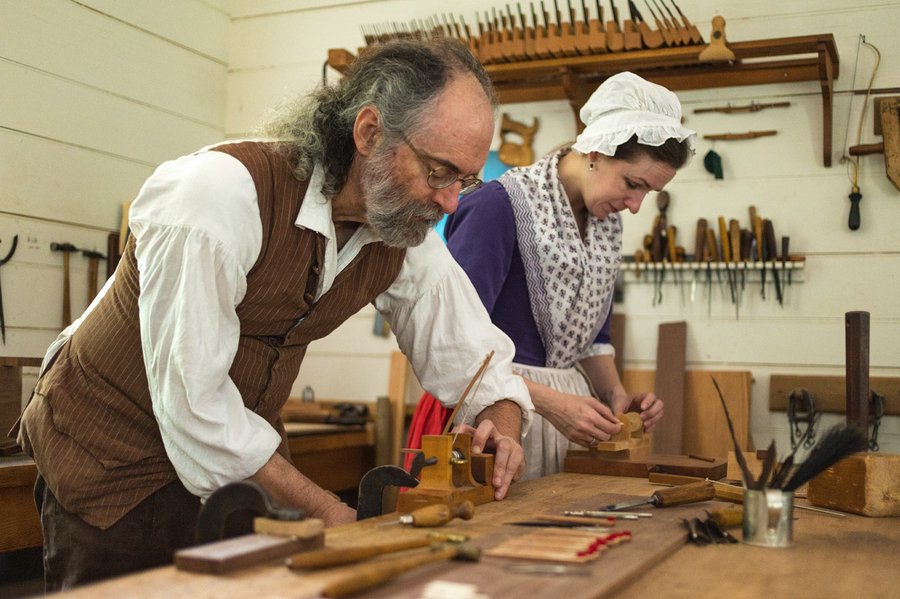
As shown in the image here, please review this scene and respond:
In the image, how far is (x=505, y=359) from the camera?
7.15 feet

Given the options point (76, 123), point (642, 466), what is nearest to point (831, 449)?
point (642, 466)

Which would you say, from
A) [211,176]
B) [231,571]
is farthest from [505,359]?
[231,571]

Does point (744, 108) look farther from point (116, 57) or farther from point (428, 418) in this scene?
point (116, 57)

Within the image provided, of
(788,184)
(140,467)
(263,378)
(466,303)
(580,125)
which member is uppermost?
(580,125)

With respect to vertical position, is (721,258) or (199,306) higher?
(721,258)

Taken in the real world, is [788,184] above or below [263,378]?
above

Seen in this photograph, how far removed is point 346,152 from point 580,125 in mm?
2414

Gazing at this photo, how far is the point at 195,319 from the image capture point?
5.22 feet

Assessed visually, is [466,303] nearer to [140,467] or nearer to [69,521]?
[140,467]

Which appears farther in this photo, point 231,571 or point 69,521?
point 69,521

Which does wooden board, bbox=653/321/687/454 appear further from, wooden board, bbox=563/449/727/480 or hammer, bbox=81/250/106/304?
hammer, bbox=81/250/106/304

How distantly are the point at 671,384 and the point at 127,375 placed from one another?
8.79 ft

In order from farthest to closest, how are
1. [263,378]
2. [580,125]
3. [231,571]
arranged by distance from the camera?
[580,125], [263,378], [231,571]

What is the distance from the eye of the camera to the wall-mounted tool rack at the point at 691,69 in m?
3.65
